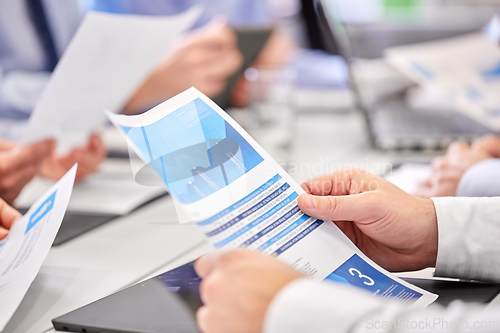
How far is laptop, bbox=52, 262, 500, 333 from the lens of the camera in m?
0.43

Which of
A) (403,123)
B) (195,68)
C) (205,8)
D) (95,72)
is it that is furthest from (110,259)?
(205,8)

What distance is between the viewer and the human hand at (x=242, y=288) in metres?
0.34

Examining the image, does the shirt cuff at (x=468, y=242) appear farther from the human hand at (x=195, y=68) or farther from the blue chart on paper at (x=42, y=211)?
the human hand at (x=195, y=68)

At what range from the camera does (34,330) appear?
0.45 meters

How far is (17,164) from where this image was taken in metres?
0.75

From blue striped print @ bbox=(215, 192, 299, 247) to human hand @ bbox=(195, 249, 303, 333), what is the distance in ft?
0.14

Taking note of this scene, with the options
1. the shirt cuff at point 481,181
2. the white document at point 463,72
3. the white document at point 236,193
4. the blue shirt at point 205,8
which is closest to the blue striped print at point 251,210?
the white document at point 236,193

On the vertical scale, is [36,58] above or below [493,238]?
above

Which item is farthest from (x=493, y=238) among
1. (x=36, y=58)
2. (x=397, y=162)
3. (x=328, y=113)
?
(x=36, y=58)

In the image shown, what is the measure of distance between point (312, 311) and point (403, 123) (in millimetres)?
893

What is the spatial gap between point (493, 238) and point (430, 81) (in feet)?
1.84

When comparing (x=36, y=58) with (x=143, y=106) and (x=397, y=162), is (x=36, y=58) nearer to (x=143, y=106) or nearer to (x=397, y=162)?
(x=143, y=106)

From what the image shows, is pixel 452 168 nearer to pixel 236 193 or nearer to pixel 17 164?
pixel 236 193

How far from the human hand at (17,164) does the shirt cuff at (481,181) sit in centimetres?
67
